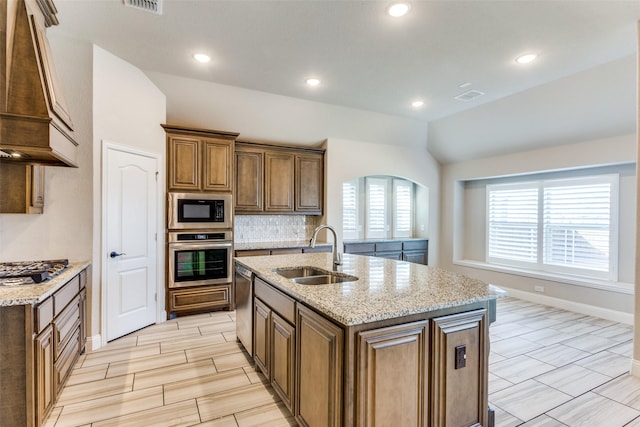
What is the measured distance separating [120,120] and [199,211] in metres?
1.41

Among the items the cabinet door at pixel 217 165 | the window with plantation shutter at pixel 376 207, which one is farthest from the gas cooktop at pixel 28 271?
the window with plantation shutter at pixel 376 207

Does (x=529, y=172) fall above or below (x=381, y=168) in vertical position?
below

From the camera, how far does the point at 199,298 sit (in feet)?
14.2

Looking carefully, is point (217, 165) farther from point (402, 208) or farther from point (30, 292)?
point (402, 208)

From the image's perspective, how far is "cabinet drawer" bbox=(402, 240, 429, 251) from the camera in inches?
242

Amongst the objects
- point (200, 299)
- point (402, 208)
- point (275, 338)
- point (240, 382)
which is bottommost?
point (240, 382)

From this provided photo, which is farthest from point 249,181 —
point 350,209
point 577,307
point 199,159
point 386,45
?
point 577,307

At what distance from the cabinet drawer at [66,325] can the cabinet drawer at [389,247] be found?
440 centimetres

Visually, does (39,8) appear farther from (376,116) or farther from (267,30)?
(376,116)

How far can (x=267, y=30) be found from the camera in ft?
9.29

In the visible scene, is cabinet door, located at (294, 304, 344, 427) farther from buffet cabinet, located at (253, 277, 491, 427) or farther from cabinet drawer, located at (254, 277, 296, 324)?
cabinet drawer, located at (254, 277, 296, 324)

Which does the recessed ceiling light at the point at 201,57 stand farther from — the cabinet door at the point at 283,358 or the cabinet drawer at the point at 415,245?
the cabinet drawer at the point at 415,245

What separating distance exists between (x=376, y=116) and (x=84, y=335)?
4.81m

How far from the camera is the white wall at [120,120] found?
3.21 m
